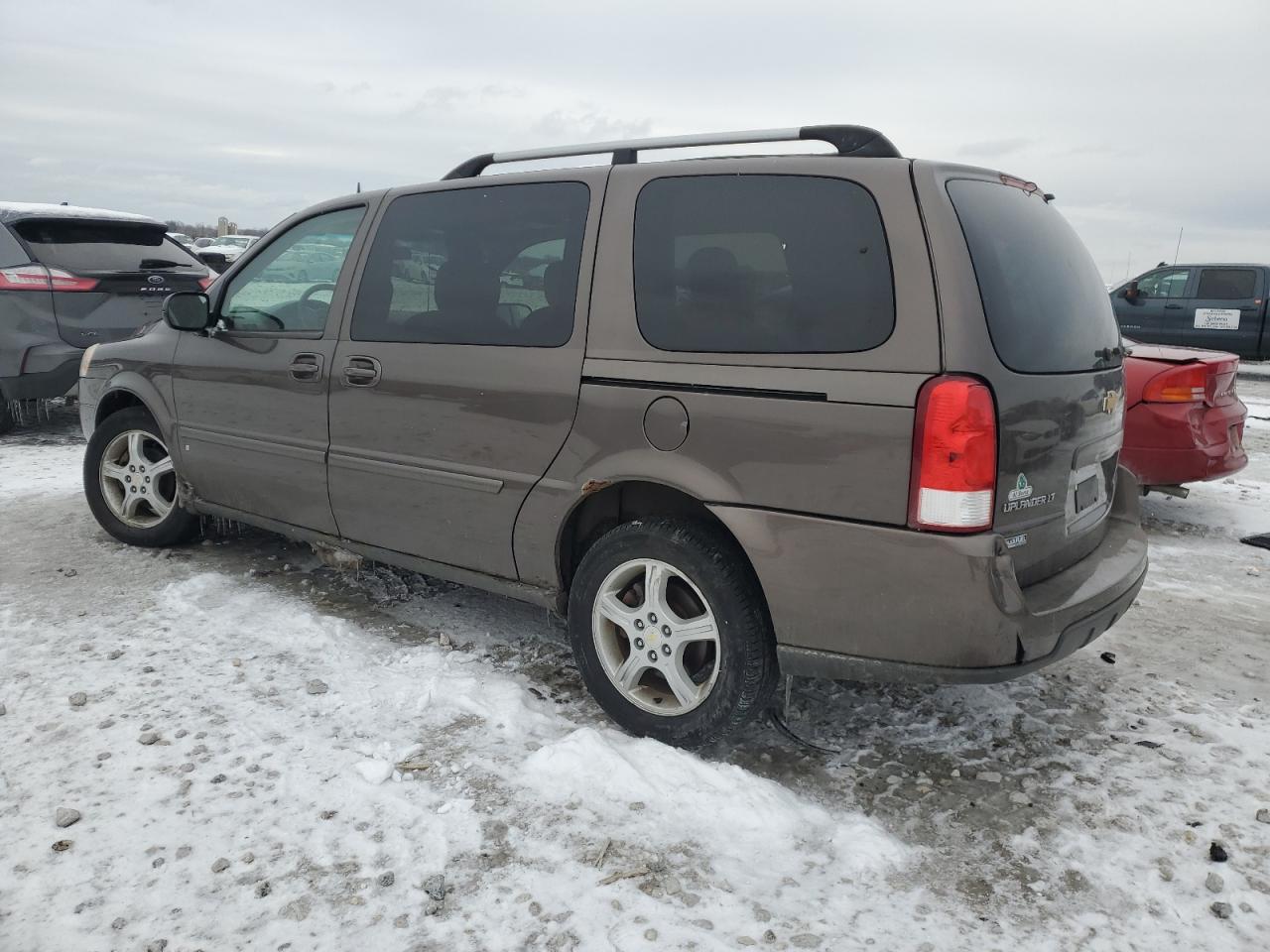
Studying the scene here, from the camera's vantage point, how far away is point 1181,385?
536 cm

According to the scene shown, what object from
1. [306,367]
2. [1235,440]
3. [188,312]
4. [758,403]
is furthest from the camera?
[1235,440]

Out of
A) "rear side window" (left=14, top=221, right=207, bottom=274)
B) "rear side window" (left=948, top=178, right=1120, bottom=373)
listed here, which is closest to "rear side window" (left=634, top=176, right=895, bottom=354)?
"rear side window" (left=948, top=178, right=1120, bottom=373)

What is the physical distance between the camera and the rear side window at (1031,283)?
2.56 m

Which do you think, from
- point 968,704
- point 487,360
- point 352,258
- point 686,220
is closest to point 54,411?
point 352,258

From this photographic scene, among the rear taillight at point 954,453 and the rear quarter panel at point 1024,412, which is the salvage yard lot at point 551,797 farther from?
the rear taillight at point 954,453

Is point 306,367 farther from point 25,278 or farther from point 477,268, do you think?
point 25,278

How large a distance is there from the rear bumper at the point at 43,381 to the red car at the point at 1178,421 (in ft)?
24.7

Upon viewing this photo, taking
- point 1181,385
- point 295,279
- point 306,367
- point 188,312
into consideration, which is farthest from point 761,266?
point 1181,385

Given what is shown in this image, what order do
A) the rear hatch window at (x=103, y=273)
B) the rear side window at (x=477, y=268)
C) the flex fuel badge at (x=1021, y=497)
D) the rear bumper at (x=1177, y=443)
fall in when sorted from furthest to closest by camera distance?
the rear hatch window at (x=103, y=273), the rear bumper at (x=1177, y=443), the rear side window at (x=477, y=268), the flex fuel badge at (x=1021, y=497)

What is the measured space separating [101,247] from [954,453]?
770cm

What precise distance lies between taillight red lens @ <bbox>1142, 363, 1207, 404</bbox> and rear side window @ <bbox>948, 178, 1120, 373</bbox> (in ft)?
8.40

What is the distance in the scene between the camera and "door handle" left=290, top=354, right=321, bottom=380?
12.6 ft

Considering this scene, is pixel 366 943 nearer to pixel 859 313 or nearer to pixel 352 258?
pixel 859 313

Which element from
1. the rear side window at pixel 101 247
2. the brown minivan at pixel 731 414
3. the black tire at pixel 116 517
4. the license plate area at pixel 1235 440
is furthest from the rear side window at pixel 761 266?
the rear side window at pixel 101 247
